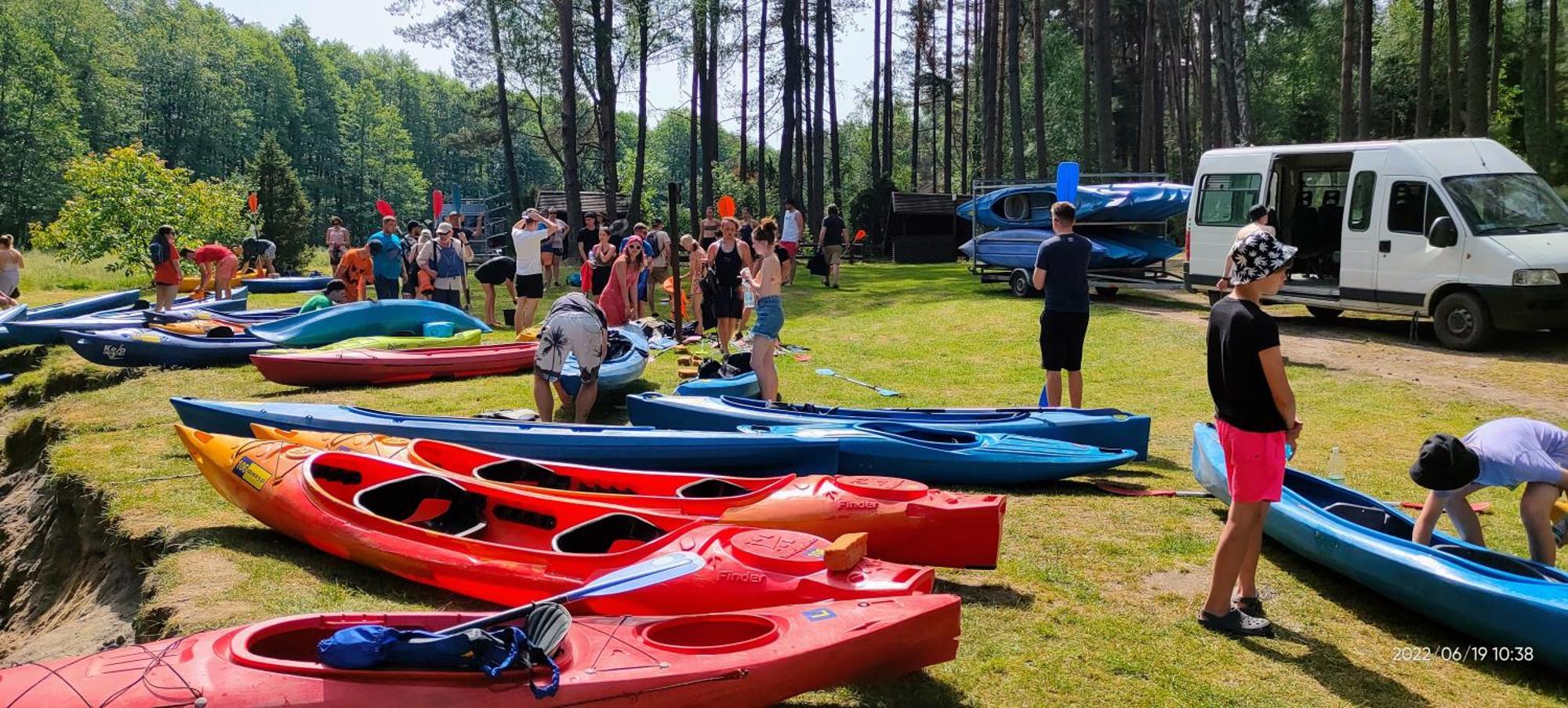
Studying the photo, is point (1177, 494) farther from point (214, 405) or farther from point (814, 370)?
point (214, 405)

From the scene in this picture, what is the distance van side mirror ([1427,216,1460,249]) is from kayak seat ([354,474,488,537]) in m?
10.7

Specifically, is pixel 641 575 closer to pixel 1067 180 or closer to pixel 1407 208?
pixel 1407 208

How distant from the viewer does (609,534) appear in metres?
5.06

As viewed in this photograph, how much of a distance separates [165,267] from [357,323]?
4.69m

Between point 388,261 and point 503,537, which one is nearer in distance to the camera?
point 503,537

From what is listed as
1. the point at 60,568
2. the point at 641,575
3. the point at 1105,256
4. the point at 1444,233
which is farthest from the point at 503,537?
the point at 1105,256

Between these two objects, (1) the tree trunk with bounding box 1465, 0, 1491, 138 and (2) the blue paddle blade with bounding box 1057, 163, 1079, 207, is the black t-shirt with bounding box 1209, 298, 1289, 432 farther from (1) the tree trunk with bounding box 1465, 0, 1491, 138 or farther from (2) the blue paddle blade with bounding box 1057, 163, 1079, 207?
(1) the tree trunk with bounding box 1465, 0, 1491, 138

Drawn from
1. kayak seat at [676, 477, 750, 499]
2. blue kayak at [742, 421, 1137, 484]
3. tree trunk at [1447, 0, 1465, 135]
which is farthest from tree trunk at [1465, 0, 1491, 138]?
kayak seat at [676, 477, 750, 499]

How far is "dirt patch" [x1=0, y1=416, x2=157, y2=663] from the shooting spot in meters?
5.82

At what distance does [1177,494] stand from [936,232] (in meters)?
22.3

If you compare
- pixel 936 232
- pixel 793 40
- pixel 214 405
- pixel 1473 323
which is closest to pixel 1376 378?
pixel 1473 323

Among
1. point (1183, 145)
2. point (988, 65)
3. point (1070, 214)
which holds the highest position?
point (988, 65)

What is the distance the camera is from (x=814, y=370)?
11.9 m

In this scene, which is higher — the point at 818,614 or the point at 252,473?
the point at 252,473
